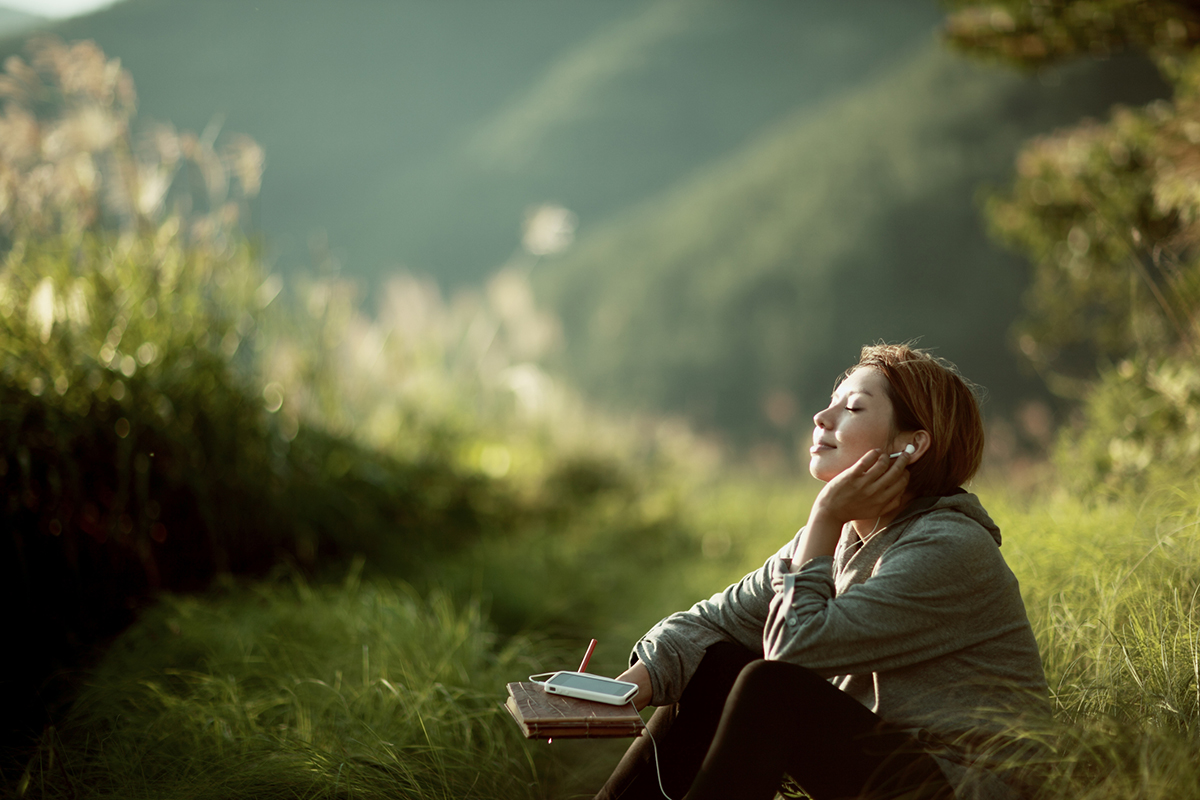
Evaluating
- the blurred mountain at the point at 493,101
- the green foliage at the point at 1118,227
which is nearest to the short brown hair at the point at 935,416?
the green foliage at the point at 1118,227

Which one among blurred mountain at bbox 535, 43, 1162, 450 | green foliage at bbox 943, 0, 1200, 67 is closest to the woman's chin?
green foliage at bbox 943, 0, 1200, 67

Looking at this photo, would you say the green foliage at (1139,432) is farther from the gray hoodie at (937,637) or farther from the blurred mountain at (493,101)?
the blurred mountain at (493,101)

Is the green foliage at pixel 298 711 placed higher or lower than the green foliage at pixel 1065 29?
lower

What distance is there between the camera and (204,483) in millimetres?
2996

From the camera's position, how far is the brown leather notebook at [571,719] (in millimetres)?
1256

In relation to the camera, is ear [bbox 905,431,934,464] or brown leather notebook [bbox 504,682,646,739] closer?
brown leather notebook [bbox 504,682,646,739]

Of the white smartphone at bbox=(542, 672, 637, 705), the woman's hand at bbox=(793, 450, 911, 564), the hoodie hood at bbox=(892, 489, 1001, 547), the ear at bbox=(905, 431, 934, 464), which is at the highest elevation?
the ear at bbox=(905, 431, 934, 464)

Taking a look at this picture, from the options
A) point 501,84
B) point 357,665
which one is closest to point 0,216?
point 357,665

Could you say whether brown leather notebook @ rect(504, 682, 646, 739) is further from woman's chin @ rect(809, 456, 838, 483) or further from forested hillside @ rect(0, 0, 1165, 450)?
forested hillside @ rect(0, 0, 1165, 450)

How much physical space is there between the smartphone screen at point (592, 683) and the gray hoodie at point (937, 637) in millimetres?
258

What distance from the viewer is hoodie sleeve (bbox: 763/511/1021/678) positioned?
49.8 inches

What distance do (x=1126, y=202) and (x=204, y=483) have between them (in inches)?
163

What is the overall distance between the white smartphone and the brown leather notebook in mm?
14

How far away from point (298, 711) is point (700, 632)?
102cm
